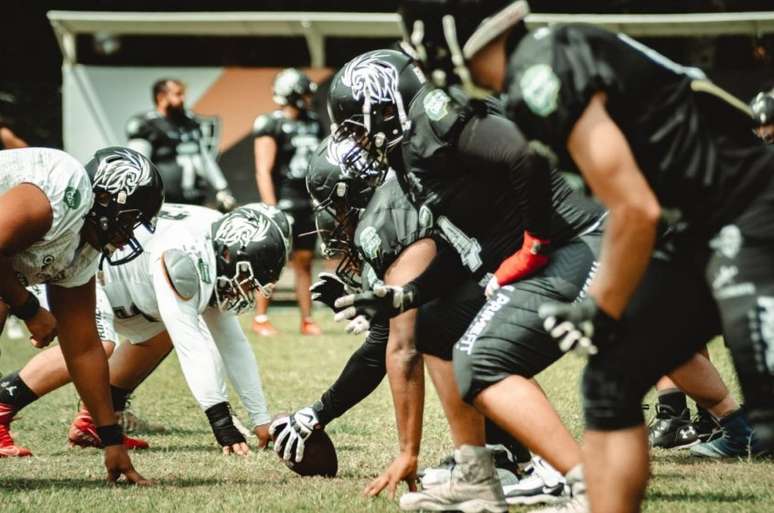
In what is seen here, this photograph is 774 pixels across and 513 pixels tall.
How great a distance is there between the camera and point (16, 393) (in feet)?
20.6

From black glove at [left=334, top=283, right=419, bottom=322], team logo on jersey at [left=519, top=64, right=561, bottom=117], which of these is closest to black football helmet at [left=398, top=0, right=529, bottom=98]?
team logo on jersey at [left=519, top=64, right=561, bottom=117]

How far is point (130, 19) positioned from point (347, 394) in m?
10.2

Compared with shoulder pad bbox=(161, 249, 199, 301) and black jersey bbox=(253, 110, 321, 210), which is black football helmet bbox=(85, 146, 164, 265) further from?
black jersey bbox=(253, 110, 321, 210)

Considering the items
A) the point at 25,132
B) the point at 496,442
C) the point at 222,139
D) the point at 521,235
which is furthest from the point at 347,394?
the point at 25,132

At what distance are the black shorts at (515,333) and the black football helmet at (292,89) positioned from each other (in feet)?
25.5

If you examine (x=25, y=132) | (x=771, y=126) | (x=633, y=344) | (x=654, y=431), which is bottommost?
(x=25, y=132)

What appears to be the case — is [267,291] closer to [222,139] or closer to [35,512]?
[35,512]

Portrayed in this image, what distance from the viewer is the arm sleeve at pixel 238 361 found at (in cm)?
614

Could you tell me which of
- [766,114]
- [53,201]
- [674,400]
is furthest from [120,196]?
[766,114]

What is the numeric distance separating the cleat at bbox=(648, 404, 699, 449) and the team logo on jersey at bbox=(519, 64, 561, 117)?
3125 mm

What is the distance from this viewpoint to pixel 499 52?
360 cm

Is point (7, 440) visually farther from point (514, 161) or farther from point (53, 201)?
point (514, 161)

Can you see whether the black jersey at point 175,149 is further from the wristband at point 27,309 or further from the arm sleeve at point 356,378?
the wristband at point 27,309

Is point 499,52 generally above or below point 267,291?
above
